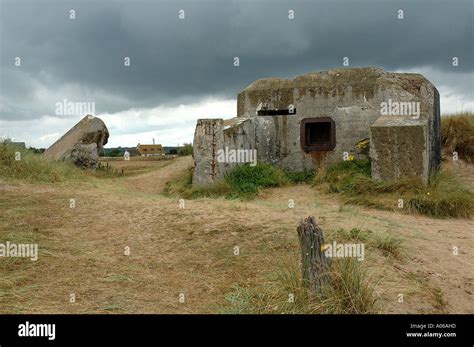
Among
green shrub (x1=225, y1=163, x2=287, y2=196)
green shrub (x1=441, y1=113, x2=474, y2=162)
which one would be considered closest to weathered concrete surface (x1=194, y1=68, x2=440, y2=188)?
green shrub (x1=225, y1=163, x2=287, y2=196)

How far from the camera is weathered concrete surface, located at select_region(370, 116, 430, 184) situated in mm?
8289

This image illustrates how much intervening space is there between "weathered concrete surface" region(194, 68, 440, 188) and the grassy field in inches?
94.0

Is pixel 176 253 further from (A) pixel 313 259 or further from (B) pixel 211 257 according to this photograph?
(A) pixel 313 259

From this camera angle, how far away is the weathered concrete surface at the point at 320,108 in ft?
33.3

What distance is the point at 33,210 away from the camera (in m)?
6.24

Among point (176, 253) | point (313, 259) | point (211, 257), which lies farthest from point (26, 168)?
point (313, 259)

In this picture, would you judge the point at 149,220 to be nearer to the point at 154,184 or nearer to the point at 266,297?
the point at 266,297

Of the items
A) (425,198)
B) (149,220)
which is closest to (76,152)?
(149,220)

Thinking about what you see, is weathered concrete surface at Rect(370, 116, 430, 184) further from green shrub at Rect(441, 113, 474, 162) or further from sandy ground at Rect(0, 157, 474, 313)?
green shrub at Rect(441, 113, 474, 162)

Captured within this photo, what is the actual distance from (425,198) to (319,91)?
3.96 m

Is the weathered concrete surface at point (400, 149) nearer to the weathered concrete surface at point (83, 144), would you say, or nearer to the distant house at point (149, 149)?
the weathered concrete surface at point (83, 144)

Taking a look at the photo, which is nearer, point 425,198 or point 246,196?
point 425,198

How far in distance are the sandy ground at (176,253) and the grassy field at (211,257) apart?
1cm

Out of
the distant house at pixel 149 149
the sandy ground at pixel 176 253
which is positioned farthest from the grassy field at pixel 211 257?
the distant house at pixel 149 149
